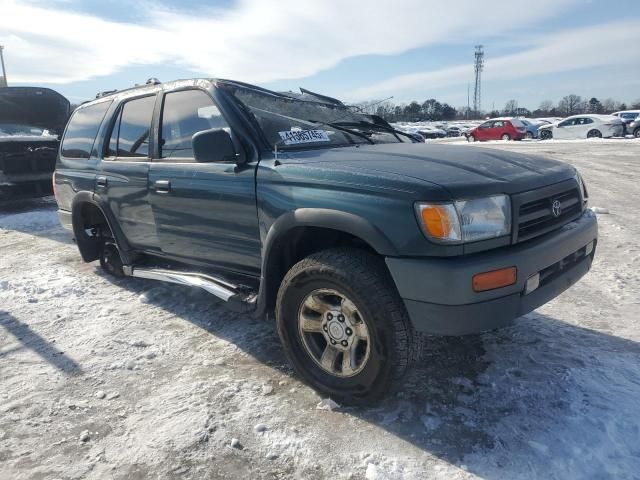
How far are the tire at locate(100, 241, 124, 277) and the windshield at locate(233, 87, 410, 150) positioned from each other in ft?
8.04

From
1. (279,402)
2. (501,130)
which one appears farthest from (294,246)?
(501,130)

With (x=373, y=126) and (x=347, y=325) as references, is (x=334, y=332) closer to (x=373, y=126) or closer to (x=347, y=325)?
(x=347, y=325)

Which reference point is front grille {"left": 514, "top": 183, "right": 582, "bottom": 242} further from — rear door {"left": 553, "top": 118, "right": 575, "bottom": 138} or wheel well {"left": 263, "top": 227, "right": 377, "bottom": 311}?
rear door {"left": 553, "top": 118, "right": 575, "bottom": 138}

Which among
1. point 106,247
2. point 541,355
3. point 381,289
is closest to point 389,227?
point 381,289

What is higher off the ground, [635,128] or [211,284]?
[211,284]

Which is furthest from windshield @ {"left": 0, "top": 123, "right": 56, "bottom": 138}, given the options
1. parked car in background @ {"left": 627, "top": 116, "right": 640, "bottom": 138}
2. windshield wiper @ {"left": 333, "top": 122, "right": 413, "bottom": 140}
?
parked car in background @ {"left": 627, "top": 116, "right": 640, "bottom": 138}

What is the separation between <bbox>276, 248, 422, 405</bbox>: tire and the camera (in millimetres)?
2455

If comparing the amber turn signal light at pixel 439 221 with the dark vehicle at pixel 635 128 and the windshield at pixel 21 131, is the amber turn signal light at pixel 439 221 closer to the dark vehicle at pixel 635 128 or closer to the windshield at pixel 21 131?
the windshield at pixel 21 131

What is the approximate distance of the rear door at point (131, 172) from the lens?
12.9 feet

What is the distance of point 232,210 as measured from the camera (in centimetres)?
320

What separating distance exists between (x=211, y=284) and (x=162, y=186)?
2.81 ft

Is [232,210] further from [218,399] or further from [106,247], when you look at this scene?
[106,247]

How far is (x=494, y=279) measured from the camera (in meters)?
2.30

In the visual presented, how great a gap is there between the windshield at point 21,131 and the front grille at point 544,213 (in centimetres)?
1053
